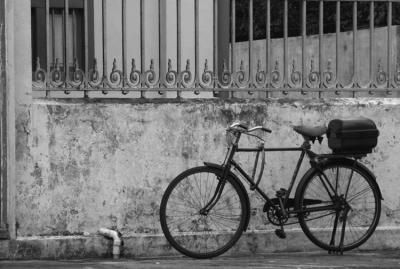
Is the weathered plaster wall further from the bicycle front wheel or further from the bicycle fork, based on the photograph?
the bicycle fork

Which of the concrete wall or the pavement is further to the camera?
the concrete wall

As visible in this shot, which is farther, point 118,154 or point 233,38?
point 233,38

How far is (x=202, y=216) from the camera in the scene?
7.55 m

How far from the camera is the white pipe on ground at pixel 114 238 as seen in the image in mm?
7297

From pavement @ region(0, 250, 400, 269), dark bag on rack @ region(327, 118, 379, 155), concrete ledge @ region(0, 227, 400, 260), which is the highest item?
dark bag on rack @ region(327, 118, 379, 155)

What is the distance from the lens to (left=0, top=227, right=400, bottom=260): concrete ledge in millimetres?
7203

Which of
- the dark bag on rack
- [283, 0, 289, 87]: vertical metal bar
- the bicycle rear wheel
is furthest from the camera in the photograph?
[283, 0, 289, 87]: vertical metal bar

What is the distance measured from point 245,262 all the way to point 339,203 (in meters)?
1.05

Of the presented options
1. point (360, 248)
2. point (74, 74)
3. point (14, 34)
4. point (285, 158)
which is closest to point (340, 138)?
point (285, 158)

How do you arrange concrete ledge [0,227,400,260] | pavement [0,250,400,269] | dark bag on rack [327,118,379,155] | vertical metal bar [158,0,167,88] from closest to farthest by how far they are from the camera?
pavement [0,250,400,269] < concrete ledge [0,227,400,260] < dark bag on rack [327,118,379,155] < vertical metal bar [158,0,167,88]

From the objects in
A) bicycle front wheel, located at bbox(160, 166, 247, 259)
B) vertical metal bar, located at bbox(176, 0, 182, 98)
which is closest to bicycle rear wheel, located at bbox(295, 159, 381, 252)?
bicycle front wheel, located at bbox(160, 166, 247, 259)

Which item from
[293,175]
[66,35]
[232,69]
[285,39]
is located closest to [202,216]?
[293,175]

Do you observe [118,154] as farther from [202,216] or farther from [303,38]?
[303,38]

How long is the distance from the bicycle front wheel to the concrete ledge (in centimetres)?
18
